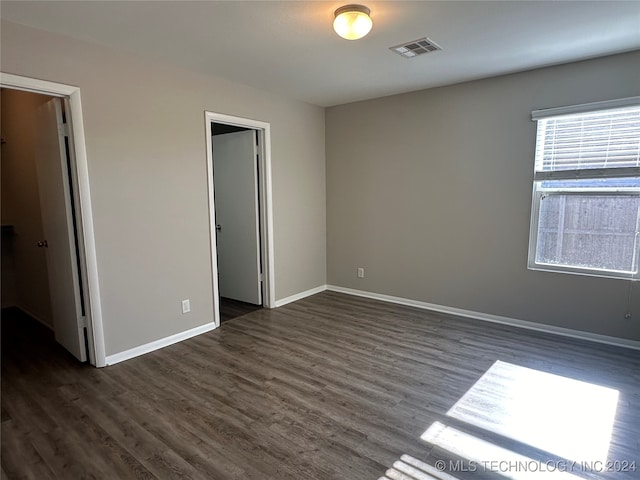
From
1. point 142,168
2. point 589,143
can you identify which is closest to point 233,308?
point 142,168

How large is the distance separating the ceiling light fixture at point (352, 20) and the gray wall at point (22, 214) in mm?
2921

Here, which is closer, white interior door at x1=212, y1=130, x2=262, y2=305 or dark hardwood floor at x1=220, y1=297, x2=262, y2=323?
dark hardwood floor at x1=220, y1=297, x2=262, y2=323

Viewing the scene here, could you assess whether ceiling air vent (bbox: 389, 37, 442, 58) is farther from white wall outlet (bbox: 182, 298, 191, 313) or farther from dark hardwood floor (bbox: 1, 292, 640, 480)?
white wall outlet (bbox: 182, 298, 191, 313)

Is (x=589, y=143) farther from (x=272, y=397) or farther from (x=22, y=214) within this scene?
(x=22, y=214)

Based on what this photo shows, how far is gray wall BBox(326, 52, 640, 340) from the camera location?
3307mm

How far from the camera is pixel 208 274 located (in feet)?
12.1

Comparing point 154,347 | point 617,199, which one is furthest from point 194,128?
point 617,199

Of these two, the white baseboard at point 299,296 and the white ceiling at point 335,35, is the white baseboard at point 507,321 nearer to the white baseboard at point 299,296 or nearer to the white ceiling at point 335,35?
the white baseboard at point 299,296

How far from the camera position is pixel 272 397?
2510 millimetres

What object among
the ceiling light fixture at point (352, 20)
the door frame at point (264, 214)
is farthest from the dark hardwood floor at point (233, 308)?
the ceiling light fixture at point (352, 20)

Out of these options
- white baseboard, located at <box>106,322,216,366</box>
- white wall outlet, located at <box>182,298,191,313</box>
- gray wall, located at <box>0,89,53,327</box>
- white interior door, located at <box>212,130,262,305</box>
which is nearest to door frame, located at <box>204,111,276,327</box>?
white interior door, located at <box>212,130,262,305</box>

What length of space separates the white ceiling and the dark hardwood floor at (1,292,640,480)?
2.51 meters

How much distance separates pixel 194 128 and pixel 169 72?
50 cm

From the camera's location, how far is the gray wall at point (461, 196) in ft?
10.8
